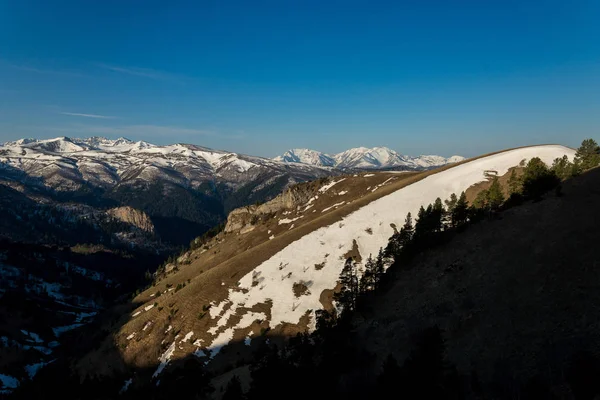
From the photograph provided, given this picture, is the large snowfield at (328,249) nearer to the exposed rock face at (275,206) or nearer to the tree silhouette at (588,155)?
the tree silhouette at (588,155)

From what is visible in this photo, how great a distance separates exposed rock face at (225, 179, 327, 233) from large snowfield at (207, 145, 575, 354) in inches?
2284

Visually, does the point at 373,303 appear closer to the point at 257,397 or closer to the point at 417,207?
the point at 257,397

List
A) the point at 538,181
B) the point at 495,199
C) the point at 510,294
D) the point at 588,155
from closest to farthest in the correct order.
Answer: the point at 510,294, the point at 538,181, the point at 495,199, the point at 588,155

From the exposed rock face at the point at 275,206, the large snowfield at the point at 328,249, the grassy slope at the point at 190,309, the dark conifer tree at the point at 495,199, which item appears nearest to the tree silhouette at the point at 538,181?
the dark conifer tree at the point at 495,199

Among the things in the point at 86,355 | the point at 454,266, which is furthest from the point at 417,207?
the point at 86,355

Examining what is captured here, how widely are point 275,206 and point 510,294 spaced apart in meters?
142

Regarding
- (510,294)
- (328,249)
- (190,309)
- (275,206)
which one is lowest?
(190,309)

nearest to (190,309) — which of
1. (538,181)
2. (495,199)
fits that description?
(495,199)

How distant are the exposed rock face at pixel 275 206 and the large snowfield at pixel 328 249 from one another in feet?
190

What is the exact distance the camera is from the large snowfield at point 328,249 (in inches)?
3024

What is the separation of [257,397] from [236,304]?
44955mm

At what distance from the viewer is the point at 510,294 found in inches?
1593

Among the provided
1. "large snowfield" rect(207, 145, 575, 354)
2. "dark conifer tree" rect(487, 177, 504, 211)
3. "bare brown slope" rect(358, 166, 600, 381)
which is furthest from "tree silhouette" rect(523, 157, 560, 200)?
"large snowfield" rect(207, 145, 575, 354)

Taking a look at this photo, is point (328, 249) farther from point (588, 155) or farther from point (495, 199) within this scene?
point (588, 155)
